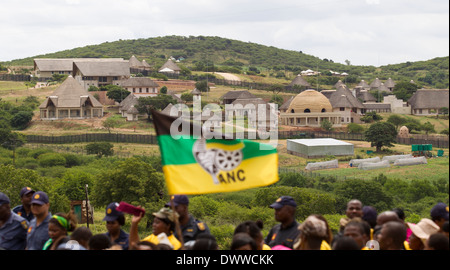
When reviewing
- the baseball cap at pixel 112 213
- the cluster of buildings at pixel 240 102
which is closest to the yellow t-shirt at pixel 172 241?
the baseball cap at pixel 112 213

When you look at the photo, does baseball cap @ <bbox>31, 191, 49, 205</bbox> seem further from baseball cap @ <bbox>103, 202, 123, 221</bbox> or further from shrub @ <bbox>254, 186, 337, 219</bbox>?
shrub @ <bbox>254, 186, 337, 219</bbox>

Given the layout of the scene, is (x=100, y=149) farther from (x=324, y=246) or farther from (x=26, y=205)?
(x=324, y=246)

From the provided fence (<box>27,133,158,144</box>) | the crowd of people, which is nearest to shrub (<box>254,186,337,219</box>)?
the crowd of people

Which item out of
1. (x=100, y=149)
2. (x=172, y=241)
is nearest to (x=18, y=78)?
(x=100, y=149)

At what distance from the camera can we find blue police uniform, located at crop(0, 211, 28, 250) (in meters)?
9.76

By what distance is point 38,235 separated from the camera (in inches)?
371

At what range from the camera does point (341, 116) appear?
84.8 meters

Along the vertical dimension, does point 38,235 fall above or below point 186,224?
below

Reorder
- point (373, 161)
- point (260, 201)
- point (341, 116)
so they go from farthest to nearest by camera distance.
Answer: point (341, 116), point (373, 161), point (260, 201)

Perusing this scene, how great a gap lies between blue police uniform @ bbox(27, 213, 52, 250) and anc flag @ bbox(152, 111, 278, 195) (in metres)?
2.12

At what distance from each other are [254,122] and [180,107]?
9223mm

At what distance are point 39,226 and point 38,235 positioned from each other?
0.41 ft

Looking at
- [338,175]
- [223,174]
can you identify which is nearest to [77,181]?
[338,175]
